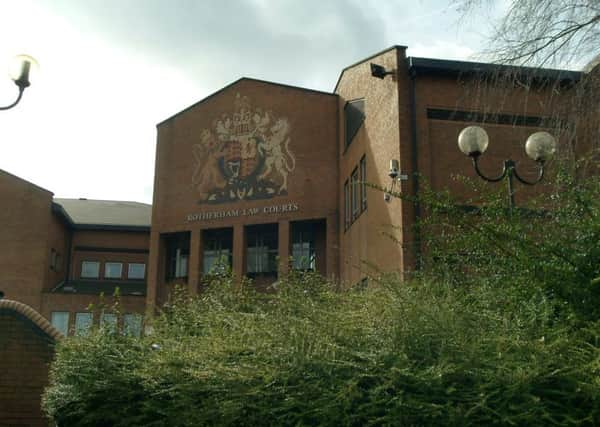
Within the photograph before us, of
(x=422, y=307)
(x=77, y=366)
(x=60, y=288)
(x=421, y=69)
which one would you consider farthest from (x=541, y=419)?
(x=60, y=288)

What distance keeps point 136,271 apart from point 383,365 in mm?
37572

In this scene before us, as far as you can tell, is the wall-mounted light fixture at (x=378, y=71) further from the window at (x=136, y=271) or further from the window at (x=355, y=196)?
the window at (x=136, y=271)

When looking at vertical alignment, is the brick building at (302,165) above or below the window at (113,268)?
above

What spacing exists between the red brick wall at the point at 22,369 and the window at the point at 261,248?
1956 centimetres

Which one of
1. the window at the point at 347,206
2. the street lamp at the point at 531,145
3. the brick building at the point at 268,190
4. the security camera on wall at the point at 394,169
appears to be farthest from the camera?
the window at the point at 347,206

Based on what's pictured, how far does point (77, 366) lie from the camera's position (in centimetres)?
696

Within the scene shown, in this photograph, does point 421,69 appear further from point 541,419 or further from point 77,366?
point 541,419

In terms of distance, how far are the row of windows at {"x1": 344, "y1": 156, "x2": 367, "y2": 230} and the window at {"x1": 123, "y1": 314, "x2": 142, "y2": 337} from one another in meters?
13.5

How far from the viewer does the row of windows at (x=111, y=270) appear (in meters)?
39.9

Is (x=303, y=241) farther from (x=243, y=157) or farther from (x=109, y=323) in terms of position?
(x=109, y=323)

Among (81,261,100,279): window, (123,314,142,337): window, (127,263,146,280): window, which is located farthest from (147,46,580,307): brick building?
(123,314,142,337): window

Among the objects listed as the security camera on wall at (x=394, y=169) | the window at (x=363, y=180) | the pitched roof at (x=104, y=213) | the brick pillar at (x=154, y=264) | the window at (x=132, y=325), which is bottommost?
the window at (x=132, y=325)

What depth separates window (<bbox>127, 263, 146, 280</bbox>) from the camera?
4022 cm

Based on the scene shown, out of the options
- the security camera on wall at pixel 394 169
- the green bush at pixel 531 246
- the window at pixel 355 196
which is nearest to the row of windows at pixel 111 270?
the window at pixel 355 196
